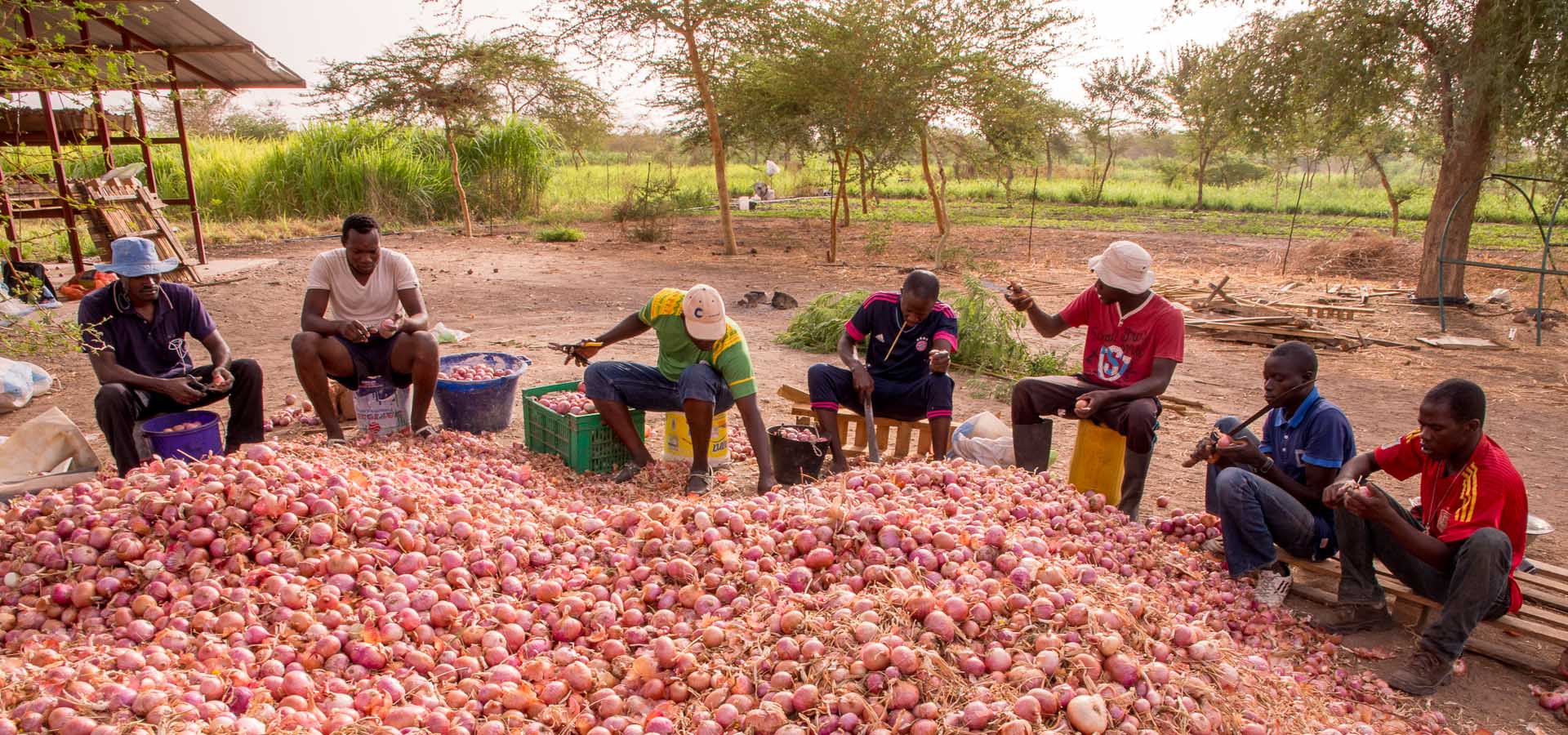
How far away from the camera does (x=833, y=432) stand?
4.12 m

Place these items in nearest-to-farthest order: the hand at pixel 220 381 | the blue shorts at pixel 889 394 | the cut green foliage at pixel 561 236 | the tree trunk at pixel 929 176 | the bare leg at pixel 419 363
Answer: the hand at pixel 220 381 < the blue shorts at pixel 889 394 < the bare leg at pixel 419 363 < the tree trunk at pixel 929 176 < the cut green foliage at pixel 561 236

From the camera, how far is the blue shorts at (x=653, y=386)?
12.7ft

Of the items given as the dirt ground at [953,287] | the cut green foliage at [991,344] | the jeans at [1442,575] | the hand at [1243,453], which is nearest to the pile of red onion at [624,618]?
the jeans at [1442,575]

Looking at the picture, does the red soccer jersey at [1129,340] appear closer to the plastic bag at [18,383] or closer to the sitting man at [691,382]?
the sitting man at [691,382]

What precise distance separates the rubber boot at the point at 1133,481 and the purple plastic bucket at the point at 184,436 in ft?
12.3

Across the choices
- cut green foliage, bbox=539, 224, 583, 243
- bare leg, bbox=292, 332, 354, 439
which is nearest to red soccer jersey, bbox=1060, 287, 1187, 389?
bare leg, bbox=292, 332, 354, 439

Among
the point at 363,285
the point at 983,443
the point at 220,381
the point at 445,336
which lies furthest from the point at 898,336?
the point at 445,336

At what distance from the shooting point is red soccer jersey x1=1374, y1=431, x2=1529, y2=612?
2.64m

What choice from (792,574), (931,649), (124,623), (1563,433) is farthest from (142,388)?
(1563,433)

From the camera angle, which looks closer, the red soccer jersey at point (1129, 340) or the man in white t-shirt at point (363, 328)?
the red soccer jersey at point (1129, 340)

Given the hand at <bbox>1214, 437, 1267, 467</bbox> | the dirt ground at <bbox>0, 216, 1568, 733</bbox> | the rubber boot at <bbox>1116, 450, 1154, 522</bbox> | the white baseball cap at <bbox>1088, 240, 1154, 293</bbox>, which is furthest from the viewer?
the dirt ground at <bbox>0, 216, 1568, 733</bbox>

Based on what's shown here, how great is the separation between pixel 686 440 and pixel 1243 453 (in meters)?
2.35

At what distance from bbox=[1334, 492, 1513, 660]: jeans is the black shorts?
156 inches

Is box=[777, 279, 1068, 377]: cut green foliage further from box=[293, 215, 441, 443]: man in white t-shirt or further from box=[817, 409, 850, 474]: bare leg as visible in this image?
box=[293, 215, 441, 443]: man in white t-shirt
